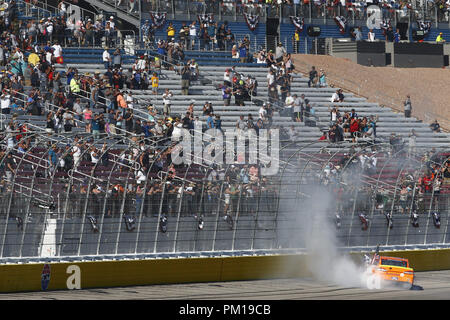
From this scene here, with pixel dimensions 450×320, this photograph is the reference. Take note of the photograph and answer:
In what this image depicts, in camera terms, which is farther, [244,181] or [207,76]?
[207,76]

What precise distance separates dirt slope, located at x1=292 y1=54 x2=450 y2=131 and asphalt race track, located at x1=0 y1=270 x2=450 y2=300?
24556 millimetres

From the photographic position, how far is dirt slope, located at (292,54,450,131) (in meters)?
52.7

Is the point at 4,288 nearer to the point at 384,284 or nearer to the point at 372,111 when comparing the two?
the point at 384,284

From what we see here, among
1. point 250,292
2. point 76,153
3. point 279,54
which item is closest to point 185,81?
point 279,54

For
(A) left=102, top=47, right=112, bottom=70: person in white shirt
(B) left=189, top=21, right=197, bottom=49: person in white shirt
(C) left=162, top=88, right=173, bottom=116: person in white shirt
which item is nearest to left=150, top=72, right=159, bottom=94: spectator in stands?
(C) left=162, top=88, right=173, bottom=116: person in white shirt

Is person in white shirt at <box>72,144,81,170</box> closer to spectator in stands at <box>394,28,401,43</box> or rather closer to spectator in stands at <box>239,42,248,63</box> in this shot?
spectator in stands at <box>239,42,248,63</box>

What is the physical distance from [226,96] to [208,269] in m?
16.6

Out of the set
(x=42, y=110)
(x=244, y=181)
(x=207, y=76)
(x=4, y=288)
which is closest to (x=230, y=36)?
(x=207, y=76)

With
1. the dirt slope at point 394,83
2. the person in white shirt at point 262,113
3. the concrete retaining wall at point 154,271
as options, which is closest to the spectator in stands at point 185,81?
the person in white shirt at point 262,113

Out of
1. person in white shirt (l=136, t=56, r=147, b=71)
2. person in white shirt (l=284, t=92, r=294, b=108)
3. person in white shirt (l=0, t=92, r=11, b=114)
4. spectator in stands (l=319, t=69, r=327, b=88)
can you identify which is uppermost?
person in white shirt (l=136, t=56, r=147, b=71)

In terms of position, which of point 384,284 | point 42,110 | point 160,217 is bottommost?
point 384,284

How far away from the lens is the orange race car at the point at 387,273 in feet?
87.2

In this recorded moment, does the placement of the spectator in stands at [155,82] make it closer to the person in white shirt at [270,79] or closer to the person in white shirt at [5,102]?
the person in white shirt at [270,79]
